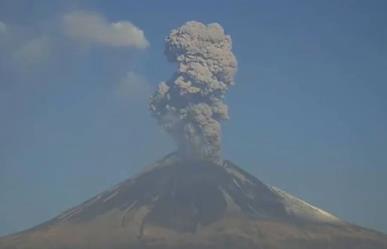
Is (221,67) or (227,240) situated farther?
(221,67)

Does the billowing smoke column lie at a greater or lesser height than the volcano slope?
greater

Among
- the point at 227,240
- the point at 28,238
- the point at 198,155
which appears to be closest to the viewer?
the point at 227,240

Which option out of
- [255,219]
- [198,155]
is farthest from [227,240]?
[198,155]

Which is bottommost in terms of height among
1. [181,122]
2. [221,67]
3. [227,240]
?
[227,240]

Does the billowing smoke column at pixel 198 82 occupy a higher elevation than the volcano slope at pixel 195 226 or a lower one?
higher

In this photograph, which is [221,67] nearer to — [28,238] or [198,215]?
[198,215]
